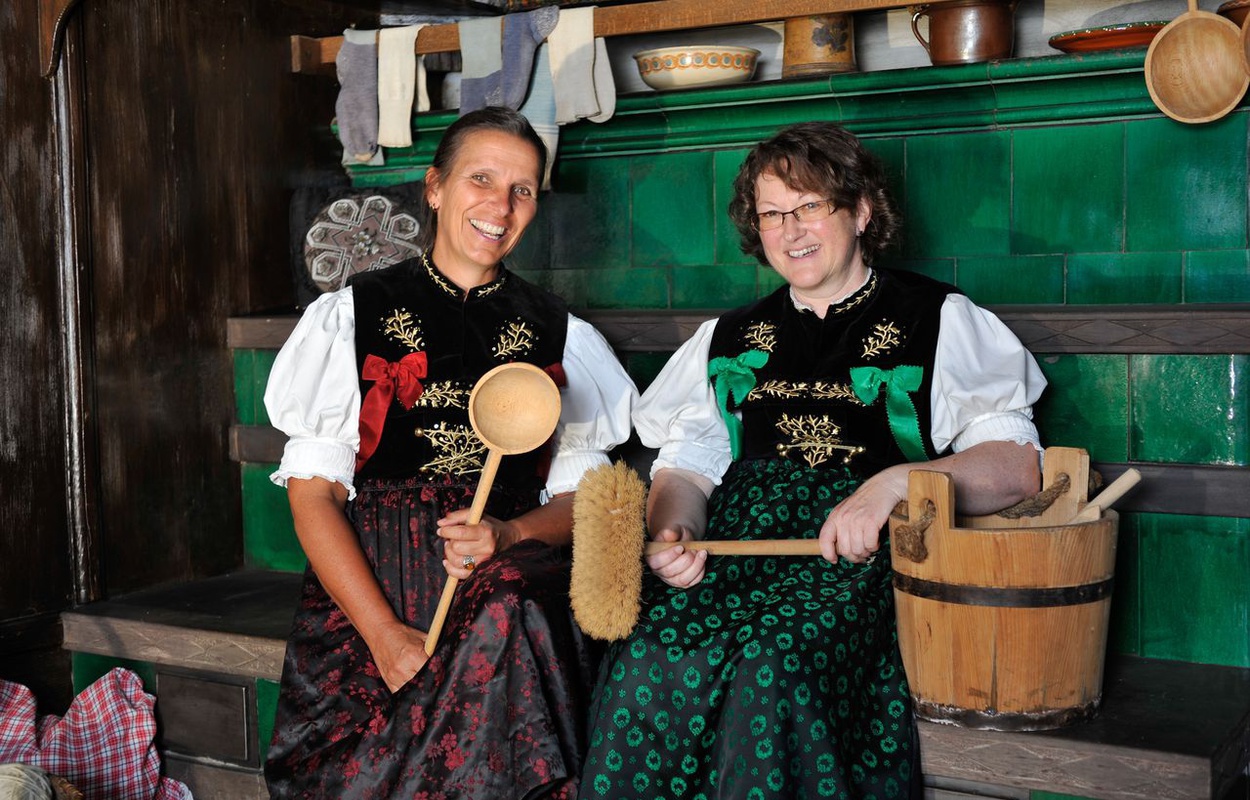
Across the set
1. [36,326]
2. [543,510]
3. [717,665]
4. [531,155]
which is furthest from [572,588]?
[36,326]

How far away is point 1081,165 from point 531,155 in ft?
4.19

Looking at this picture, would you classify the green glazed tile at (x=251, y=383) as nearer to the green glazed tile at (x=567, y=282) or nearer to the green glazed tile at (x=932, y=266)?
the green glazed tile at (x=567, y=282)

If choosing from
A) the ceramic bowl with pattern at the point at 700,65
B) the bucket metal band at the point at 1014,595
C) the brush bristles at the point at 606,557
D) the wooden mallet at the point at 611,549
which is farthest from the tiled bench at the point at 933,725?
the ceramic bowl with pattern at the point at 700,65

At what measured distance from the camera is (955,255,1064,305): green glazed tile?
10.2 feet

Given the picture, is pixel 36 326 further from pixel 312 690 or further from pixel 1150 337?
pixel 1150 337

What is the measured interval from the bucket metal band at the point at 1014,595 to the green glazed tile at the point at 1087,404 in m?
0.65

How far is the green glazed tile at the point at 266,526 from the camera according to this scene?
3677 mm

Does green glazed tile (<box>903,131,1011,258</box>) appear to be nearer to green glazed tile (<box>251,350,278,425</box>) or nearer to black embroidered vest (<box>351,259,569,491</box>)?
black embroidered vest (<box>351,259,569,491</box>)

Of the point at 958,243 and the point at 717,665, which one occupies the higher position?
the point at 958,243

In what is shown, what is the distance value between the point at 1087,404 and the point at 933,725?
86 centimetres

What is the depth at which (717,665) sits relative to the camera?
217 centimetres

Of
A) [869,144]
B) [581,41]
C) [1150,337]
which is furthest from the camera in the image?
[581,41]

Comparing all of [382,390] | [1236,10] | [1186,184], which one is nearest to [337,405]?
[382,390]

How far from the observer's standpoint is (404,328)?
8.81 ft
